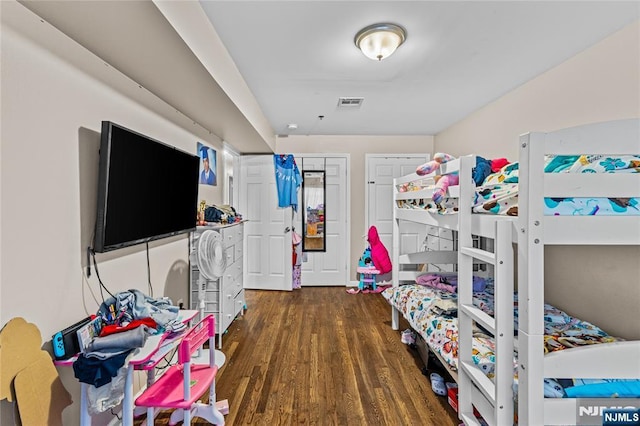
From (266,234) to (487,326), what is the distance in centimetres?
357

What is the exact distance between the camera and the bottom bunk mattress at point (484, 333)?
1.29 meters

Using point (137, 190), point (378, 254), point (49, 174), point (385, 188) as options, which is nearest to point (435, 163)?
point (137, 190)

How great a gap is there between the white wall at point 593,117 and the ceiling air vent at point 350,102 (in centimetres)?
149

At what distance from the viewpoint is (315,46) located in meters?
→ 2.17

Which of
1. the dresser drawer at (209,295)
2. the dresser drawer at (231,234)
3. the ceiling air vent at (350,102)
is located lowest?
the dresser drawer at (209,295)

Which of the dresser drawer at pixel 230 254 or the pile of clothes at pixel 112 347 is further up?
the dresser drawer at pixel 230 254

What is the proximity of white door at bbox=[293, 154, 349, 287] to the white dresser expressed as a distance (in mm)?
1678

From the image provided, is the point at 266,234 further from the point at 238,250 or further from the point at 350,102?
the point at 350,102

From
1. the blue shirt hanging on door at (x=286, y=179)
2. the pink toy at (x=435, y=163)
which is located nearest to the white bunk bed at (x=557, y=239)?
the pink toy at (x=435, y=163)

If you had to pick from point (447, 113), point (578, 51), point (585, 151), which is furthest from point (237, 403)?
point (447, 113)

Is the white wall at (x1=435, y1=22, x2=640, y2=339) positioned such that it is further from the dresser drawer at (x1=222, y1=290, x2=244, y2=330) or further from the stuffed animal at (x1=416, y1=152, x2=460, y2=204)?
the dresser drawer at (x1=222, y1=290, x2=244, y2=330)

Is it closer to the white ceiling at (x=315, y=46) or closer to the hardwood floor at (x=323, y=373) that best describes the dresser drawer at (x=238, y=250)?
the hardwood floor at (x=323, y=373)

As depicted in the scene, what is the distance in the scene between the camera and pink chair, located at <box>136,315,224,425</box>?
157 cm

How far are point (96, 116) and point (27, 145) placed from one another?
0.47m
